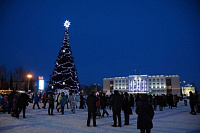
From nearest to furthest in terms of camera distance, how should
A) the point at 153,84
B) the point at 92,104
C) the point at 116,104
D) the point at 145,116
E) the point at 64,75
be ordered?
the point at 145,116
the point at 116,104
the point at 92,104
the point at 64,75
the point at 153,84

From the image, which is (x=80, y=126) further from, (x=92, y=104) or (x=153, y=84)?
(x=153, y=84)

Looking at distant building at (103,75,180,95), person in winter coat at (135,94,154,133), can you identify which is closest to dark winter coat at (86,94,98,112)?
person in winter coat at (135,94,154,133)

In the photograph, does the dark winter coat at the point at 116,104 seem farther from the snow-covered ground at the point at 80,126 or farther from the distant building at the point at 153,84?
the distant building at the point at 153,84

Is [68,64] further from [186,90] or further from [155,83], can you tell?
[186,90]

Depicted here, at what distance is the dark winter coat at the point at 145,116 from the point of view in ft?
17.6

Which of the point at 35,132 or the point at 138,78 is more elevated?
the point at 138,78

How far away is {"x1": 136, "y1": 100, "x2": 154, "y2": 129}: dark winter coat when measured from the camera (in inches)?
211

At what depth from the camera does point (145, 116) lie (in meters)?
5.42

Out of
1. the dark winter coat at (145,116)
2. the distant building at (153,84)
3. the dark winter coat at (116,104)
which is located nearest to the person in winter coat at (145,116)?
the dark winter coat at (145,116)

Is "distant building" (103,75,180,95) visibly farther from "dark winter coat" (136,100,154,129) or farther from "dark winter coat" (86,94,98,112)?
"dark winter coat" (136,100,154,129)

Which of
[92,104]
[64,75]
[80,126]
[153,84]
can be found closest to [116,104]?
[92,104]

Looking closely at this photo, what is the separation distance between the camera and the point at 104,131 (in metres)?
7.60

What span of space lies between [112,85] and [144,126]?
113 meters

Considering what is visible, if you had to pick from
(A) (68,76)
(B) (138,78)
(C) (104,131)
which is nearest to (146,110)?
(C) (104,131)
